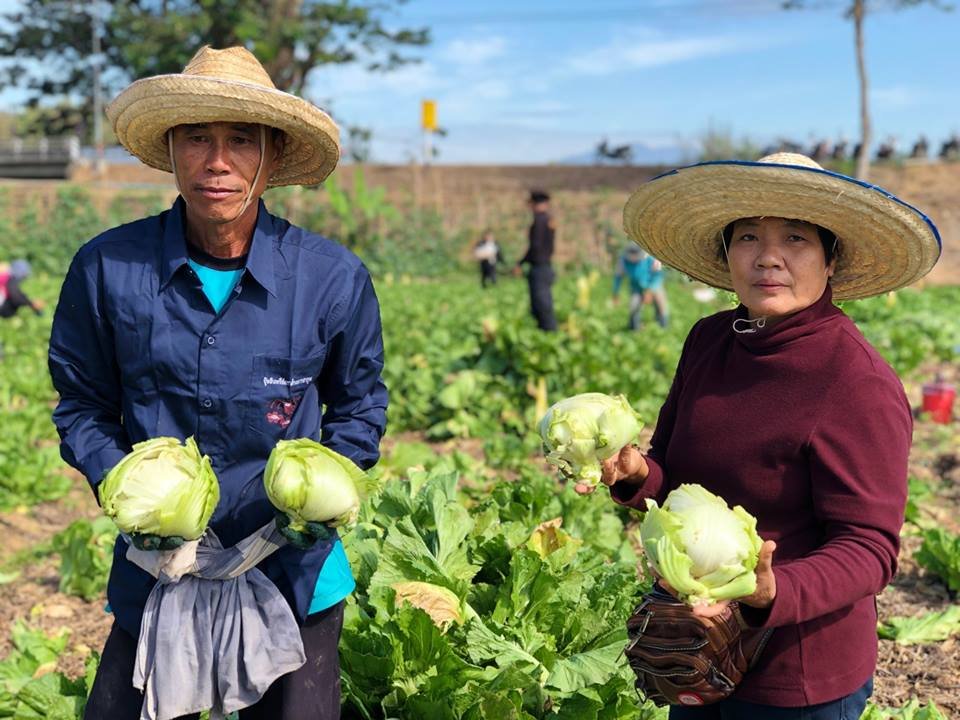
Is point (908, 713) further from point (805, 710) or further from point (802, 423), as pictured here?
point (802, 423)

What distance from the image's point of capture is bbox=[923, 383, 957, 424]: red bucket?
7.74 meters

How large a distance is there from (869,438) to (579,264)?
2551 cm

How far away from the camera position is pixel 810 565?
174cm

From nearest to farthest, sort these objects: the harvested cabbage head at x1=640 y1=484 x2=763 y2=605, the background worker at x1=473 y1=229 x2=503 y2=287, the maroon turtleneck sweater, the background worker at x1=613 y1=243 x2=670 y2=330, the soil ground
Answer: the harvested cabbage head at x1=640 y1=484 x2=763 y2=605
the maroon turtleneck sweater
the soil ground
the background worker at x1=613 y1=243 x2=670 y2=330
the background worker at x1=473 y1=229 x2=503 y2=287

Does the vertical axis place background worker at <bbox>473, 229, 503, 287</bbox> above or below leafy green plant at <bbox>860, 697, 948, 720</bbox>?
above

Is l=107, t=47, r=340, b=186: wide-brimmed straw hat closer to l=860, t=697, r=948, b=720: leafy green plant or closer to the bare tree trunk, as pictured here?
l=860, t=697, r=948, b=720: leafy green plant

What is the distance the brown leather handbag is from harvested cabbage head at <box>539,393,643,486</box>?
1.00ft

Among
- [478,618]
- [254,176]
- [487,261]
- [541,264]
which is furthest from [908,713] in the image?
[487,261]

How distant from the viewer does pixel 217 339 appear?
2145 mm

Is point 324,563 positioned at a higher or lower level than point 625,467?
lower

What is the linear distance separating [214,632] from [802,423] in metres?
1.33

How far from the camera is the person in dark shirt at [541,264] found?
10.4 m

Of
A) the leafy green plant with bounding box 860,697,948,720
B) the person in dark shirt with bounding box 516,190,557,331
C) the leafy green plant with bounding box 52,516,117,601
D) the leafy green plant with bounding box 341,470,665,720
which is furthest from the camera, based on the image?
the person in dark shirt with bounding box 516,190,557,331

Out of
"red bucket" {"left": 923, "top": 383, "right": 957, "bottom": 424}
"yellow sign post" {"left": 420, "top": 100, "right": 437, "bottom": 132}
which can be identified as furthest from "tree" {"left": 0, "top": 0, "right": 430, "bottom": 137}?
"red bucket" {"left": 923, "top": 383, "right": 957, "bottom": 424}
